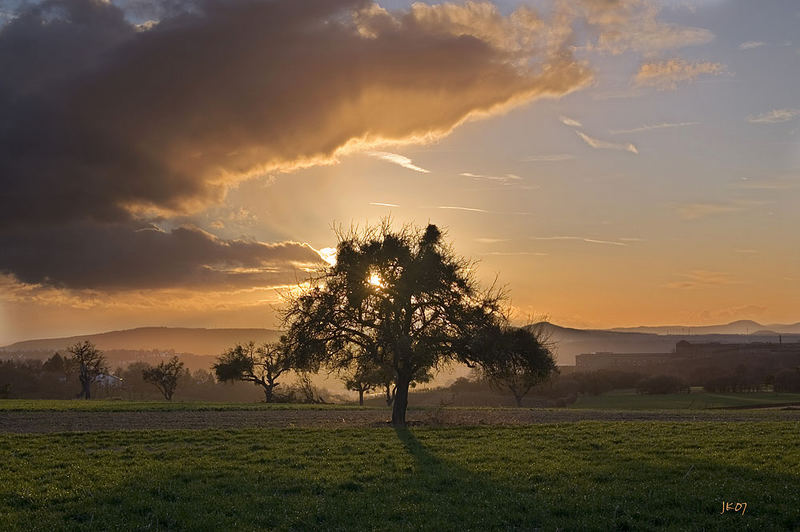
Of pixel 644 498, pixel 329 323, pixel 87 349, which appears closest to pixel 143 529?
pixel 644 498

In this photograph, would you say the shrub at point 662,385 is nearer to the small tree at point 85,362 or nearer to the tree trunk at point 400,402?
the tree trunk at point 400,402

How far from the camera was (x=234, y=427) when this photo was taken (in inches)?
1428

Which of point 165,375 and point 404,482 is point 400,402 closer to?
point 404,482

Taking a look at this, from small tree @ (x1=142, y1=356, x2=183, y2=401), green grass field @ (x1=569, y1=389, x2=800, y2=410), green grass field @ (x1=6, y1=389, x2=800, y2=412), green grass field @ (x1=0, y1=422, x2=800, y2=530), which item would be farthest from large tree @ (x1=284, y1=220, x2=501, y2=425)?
small tree @ (x1=142, y1=356, x2=183, y2=401)

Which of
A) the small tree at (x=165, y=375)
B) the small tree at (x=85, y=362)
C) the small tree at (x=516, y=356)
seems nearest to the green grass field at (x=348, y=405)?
the small tree at (x=165, y=375)

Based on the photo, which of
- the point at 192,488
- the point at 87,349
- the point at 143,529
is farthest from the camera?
the point at 87,349

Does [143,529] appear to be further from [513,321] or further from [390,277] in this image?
[513,321]

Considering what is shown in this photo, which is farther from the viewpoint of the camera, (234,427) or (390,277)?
(390,277)

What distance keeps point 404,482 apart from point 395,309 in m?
21.3

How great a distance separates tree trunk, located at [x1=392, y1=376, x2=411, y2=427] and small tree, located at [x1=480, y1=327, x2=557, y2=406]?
5.29 metres

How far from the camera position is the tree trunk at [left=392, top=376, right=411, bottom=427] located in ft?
130

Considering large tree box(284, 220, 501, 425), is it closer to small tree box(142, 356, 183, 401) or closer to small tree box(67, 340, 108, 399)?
small tree box(142, 356, 183, 401)

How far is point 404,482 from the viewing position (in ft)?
60.5

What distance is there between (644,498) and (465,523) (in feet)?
16.6
